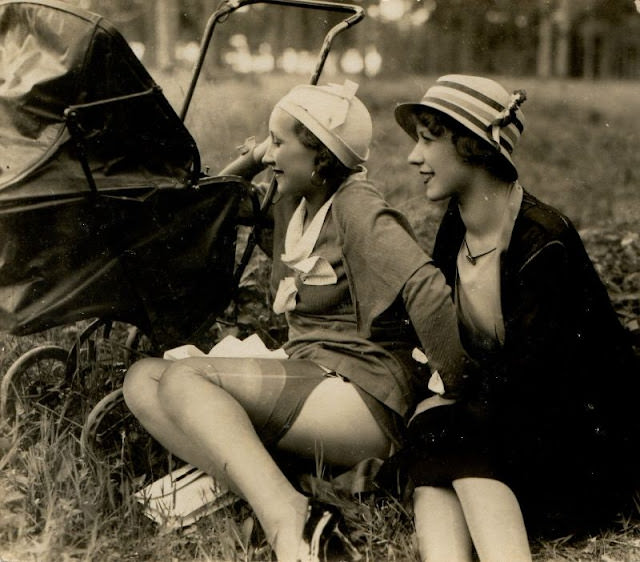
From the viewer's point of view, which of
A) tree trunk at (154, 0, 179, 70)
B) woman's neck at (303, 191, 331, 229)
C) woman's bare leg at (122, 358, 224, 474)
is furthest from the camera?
tree trunk at (154, 0, 179, 70)

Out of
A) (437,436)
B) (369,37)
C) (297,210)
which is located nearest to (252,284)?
(297,210)

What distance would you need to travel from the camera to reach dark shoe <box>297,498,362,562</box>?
2.11m

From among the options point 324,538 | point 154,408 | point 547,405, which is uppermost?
point 547,405

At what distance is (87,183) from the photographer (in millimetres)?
2404

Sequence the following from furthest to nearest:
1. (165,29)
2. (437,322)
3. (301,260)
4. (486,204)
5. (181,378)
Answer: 1. (165,29)
2. (301,260)
3. (486,204)
4. (181,378)
5. (437,322)

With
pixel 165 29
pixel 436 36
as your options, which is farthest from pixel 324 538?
pixel 436 36

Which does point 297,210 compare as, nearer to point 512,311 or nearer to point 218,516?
point 512,311

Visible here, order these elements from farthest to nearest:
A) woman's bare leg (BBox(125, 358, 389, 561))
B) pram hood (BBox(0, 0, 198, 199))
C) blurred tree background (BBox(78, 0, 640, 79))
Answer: blurred tree background (BBox(78, 0, 640, 79)), pram hood (BBox(0, 0, 198, 199)), woman's bare leg (BBox(125, 358, 389, 561))

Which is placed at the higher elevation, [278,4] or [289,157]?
[278,4]

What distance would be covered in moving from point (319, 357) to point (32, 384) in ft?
3.71

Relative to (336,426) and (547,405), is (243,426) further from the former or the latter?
(547,405)

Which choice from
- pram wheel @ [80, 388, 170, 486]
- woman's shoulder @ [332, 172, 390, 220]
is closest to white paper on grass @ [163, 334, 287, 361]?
pram wheel @ [80, 388, 170, 486]

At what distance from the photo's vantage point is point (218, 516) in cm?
248

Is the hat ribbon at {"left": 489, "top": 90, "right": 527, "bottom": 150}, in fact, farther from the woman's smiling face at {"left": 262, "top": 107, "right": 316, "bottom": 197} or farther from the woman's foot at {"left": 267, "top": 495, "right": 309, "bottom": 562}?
the woman's foot at {"left": 267, "top": 495, "right": 309, "bottom": 562}
